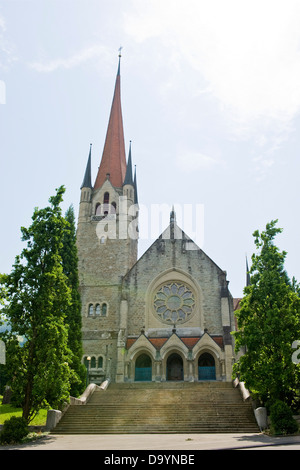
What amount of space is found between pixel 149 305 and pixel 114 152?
66.0 ft

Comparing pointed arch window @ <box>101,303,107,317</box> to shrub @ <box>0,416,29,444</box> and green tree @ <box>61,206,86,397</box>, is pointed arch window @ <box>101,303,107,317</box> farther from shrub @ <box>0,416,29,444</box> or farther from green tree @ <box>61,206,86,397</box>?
shrub @ <box>0,416,29,444</box>

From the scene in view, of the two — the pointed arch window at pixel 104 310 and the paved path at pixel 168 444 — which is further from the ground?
the pointed arch window at pixel 104 310

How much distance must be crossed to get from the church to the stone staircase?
201 inches

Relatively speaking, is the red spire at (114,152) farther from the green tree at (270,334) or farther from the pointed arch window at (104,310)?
the green tree at (270,334)

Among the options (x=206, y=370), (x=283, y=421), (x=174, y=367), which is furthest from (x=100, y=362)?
(x=283, y=421)

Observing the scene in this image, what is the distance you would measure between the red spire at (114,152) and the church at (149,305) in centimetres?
440

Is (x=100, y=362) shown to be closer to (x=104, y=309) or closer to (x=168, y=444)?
(x=104, y=309)

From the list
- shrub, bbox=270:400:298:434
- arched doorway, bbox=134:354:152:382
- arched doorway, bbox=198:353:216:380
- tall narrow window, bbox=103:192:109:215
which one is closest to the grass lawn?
arched doorway, bbox=134:354:152:382

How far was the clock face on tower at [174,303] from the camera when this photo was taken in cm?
3209

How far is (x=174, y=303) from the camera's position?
32.8 metres

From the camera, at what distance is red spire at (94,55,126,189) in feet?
139

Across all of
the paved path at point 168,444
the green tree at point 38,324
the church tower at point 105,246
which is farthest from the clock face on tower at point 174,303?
the paved path at point 168,444

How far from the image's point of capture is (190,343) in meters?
30.1
